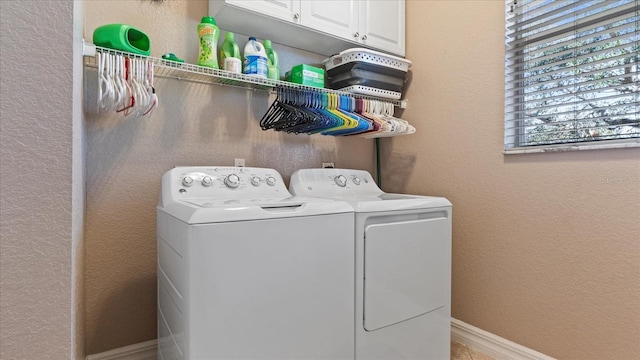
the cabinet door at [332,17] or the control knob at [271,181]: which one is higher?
the cabinet door at [332,17]

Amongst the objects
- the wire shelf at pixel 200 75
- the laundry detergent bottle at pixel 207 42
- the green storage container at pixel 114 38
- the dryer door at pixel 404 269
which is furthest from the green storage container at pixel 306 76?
the dryer door at pixel 404 269

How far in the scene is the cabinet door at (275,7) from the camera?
162 centimetres

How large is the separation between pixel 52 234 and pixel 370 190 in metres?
1.65

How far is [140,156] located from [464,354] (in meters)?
2.04

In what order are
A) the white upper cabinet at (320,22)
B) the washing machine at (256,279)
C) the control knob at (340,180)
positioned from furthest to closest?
1. the control knob at (340,180)
2. the white upper cabinet at (320,22)
3. the washing machine at (256,279)

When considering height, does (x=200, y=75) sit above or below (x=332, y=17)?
below

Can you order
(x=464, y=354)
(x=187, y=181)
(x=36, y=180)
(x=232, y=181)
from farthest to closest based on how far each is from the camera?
(x=464, y=354) → (x=232, y=181) → (x=187, y=181) → (x=36, y=180)

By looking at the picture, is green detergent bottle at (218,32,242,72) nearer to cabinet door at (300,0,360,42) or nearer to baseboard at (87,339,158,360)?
cabinet door at (300,0,360,42)

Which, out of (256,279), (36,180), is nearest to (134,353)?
(256,279)

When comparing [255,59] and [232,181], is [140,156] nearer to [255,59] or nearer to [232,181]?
[232,181]

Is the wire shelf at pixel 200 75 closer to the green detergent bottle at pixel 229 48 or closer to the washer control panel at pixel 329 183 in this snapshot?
the green detergent bottle at pixel 229 48

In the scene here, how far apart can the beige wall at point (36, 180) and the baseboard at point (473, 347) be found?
1.07 m

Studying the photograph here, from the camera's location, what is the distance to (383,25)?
7.05 feet

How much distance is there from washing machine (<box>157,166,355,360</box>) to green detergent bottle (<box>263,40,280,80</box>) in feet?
2.74
